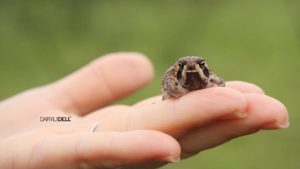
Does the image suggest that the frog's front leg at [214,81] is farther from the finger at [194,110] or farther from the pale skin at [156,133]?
the finger at [194,110]

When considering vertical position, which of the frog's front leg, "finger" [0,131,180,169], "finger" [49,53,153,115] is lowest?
"finger" [0,131,180,169]

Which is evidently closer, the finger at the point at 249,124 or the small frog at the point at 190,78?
the finger at the point at 249,124

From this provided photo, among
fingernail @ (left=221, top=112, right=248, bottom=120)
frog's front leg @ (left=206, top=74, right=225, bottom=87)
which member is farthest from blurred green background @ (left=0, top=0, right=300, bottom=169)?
fingernail @ (left=221, top=112, right=248, bottom=120)

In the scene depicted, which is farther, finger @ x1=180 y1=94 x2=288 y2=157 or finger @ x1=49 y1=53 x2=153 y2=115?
finger @ x1=49 y1=53 x2=153 y2=115

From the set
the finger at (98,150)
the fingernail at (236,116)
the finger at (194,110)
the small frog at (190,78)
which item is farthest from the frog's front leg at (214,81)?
the finger at (98,150)

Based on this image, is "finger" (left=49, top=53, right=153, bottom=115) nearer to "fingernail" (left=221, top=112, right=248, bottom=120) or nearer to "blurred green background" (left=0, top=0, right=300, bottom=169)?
"fingernail" (left=221, top=112, right=248, bottom=120)

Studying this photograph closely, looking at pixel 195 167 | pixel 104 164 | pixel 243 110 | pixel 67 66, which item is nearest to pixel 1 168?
pixel 104 164
